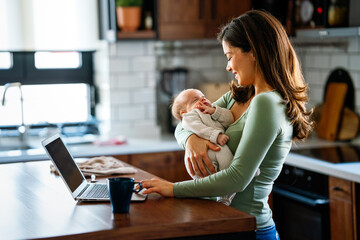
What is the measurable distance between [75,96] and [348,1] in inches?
87.2

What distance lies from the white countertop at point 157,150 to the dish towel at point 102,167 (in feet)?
3.60

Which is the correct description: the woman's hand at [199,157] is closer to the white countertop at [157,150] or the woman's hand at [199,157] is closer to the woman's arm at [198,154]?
the woman's arm at [198,154]

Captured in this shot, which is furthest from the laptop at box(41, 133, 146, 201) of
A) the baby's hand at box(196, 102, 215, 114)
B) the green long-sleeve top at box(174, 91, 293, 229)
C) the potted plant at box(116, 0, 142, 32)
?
the potted plant at box(116, 0, 142, 32)

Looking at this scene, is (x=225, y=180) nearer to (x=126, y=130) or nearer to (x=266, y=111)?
(x=266, y=111)

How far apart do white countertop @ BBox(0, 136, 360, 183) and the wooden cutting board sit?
0.08 m

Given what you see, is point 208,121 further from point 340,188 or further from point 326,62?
point 326,62

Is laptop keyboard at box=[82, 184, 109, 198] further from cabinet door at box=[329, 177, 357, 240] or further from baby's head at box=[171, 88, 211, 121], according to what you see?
cabinet door at box=[329, 177, 357, 240]

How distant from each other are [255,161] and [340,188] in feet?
4.84

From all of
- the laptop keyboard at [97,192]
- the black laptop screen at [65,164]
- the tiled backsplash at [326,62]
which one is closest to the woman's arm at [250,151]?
the laptop keyboard at [97,192]

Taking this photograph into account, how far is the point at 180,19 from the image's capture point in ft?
14.7

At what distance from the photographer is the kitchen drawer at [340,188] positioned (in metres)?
3.25

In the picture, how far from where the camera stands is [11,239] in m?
1.71

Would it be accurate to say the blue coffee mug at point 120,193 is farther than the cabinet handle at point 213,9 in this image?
No

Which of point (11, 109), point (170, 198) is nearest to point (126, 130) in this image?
point (11, 109)
